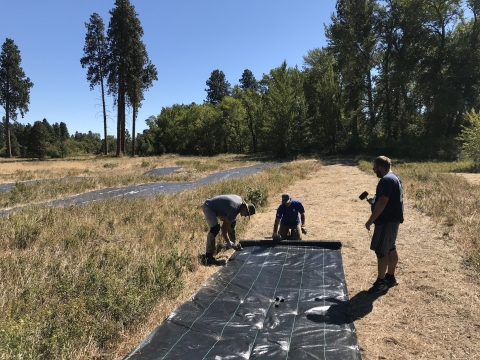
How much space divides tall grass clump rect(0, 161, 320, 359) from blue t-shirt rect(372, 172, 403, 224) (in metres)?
2.90

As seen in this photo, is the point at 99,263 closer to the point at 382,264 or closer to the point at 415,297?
the point at 382,264

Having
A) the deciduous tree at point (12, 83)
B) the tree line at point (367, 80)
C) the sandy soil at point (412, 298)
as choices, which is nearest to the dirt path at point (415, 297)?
the sandy soil at point (412, 298)

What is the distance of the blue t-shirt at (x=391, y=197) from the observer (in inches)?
158

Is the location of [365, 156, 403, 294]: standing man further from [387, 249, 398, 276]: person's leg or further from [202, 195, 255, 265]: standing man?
[202, 195, 255, 265]: standing man

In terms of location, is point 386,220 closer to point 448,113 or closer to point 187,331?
point 187,331

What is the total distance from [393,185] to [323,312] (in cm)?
178

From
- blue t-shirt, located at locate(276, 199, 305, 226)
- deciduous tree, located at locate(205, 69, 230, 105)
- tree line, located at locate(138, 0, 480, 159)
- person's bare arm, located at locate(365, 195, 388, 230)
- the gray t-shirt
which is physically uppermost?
deciduous tree, located at locate(205, 69, 230, 105)

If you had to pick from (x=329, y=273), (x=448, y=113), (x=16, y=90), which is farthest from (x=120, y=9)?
(x=329, y=273)

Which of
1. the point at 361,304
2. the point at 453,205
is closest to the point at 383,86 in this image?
the point at 453,205

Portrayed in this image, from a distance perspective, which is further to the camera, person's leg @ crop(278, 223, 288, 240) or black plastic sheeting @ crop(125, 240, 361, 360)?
person's leg @ crop(278, 223, 288, 240)

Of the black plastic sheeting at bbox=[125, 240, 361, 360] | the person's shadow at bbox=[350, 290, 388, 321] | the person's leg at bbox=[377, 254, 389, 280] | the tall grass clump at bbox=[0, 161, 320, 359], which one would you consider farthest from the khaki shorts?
the tall grass clump at bbox=[0, 161, 320, 359]

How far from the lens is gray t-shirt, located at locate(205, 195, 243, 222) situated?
5.51 m

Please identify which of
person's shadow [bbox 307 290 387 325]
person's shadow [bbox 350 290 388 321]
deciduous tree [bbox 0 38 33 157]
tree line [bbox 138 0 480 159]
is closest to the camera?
person's shadow [bbox 307 290 387 325]

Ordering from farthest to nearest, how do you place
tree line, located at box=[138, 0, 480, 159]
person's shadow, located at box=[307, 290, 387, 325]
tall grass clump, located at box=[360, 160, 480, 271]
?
tree line, located at box=[138, 0, 480, 159] < tall grass clump, located at box=[360, 160, 480, 271] < person's shadow, located at box=[307, 290, 387, 325]
